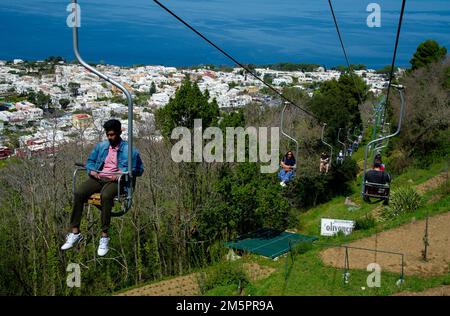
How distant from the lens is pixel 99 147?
5.10m

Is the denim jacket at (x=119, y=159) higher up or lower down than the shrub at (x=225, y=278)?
higher up

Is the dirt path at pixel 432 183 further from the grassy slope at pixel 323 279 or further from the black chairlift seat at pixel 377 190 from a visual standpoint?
the black chairlift seat at pixel 377 190

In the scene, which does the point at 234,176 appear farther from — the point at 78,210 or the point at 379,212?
the point at 78,210

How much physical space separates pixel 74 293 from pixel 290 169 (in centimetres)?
1368

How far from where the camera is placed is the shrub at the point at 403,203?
1984cm

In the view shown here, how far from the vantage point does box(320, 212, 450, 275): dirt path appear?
1430 cm

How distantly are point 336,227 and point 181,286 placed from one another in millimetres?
7394

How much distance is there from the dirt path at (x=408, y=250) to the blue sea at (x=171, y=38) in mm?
7897

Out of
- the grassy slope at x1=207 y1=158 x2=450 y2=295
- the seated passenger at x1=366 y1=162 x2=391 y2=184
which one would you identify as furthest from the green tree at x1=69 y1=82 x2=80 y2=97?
the seated passenger at x1=366 y1=162 x2=391 y2=184

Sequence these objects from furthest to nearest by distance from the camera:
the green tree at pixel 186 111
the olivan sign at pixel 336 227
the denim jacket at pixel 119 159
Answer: the green tree at pixel 186 111 → the olivan sign at pixel 336 227 → the denim jacket at pixel 119 159

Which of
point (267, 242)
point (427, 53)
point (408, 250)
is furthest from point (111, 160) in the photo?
point (427, 53)

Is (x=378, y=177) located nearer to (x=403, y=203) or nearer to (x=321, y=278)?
(x=321, y=278)

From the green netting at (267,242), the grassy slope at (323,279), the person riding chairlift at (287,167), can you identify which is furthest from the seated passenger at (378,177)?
the green netting at (267,242)

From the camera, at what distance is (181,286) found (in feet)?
63.4
